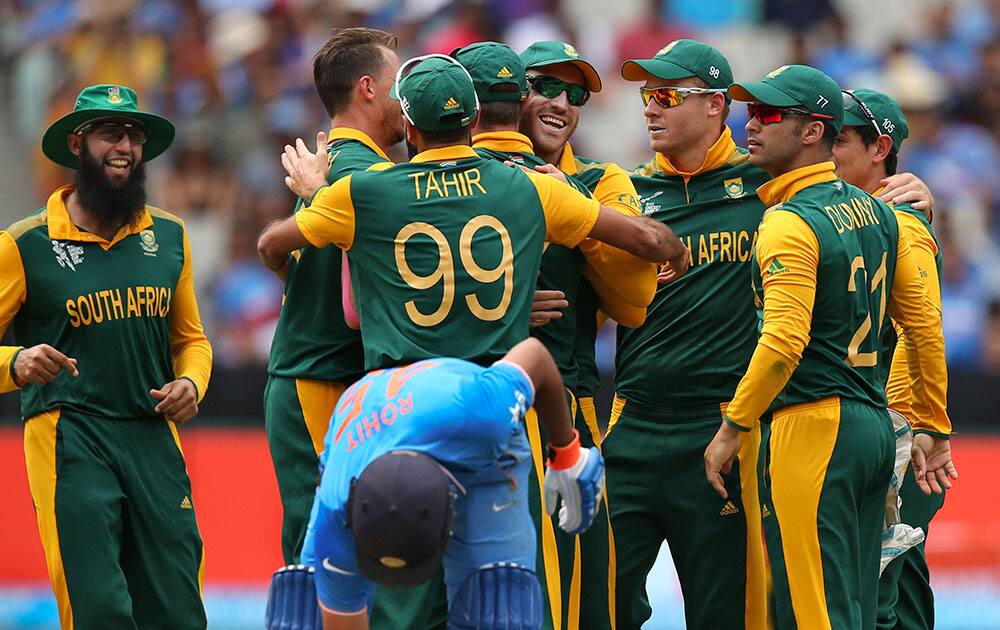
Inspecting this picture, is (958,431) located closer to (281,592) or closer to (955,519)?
(955,519)

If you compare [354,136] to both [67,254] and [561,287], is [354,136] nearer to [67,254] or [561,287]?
[561,287]

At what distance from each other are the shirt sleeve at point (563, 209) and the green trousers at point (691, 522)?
56.7 inches

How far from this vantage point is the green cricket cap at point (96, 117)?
25.0 feet

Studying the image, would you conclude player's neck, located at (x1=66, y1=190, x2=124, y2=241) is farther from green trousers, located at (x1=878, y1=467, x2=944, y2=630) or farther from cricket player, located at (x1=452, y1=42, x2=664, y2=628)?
green trousers, located at (x1=878, y1=467, x2=944, y2=630)

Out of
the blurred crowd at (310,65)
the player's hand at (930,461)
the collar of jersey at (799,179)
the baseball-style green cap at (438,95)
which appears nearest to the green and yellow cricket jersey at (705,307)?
the collar of jersey at (799,179)

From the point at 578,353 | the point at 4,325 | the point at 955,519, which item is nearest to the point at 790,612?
the point at 578,353

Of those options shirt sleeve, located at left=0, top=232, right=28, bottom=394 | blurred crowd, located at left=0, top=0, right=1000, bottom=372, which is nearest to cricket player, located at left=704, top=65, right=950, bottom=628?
shirt sleeve, located at left=0, top=232, right=28, bottom=394

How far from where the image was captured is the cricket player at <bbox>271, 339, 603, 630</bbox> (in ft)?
17.3

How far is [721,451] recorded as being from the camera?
681cm

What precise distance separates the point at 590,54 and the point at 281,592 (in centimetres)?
1014

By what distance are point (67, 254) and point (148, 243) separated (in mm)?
424

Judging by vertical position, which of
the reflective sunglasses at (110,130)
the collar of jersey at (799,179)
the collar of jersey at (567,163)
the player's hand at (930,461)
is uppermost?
the reflective sunglasses at (110,130)

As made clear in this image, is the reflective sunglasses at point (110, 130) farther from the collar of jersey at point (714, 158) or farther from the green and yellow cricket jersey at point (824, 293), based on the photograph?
the green and yellow cricket jersey at point (824, 293)

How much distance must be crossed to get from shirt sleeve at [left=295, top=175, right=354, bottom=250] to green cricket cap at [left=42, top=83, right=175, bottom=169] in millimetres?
1802
